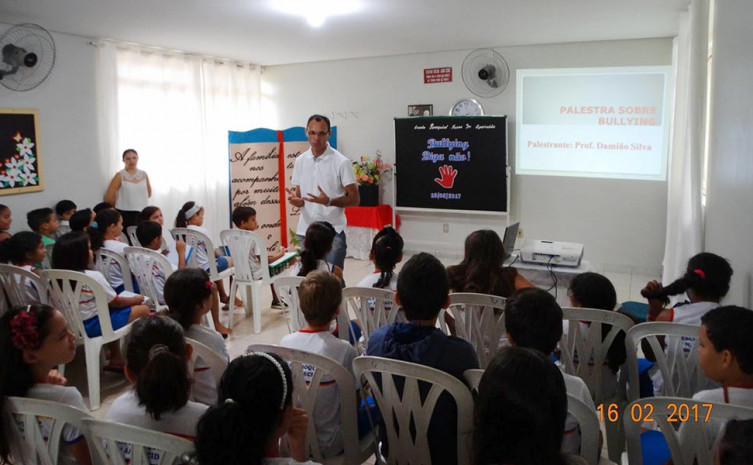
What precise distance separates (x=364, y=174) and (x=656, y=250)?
3.52m

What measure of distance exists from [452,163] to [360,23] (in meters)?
2.36

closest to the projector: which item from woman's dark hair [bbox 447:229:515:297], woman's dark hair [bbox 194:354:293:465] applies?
woman's dark hair [bbox 447:229:515:297]

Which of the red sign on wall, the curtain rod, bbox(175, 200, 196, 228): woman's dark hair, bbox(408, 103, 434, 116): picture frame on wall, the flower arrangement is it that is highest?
the curtain rod

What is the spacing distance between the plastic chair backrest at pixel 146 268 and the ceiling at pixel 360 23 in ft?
6.32

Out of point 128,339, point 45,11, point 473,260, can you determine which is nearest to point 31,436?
point 128,339

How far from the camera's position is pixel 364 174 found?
7258 mm

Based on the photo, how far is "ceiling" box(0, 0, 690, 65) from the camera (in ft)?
14.6

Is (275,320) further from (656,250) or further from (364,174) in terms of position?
(656,250)

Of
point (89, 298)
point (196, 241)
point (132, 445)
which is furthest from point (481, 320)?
point (196, 241)

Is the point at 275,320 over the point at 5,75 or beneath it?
beneath

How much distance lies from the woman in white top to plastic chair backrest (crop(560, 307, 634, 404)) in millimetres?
5072

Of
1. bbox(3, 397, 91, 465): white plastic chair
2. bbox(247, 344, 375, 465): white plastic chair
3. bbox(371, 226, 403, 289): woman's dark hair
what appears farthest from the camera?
bbox(371, 226, 403, 289): woman's dark hair

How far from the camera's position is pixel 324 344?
2.02 m
